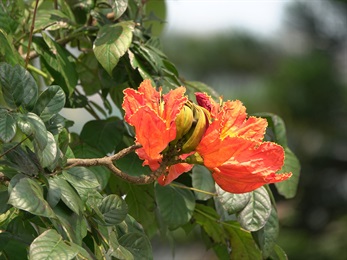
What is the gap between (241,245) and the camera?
78cm

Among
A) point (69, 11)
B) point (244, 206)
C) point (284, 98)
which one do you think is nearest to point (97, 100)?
point (69, 11)

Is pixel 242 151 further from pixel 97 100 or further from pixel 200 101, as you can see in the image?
pixel 97 100

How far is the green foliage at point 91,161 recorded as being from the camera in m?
0.52

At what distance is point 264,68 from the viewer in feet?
19.7

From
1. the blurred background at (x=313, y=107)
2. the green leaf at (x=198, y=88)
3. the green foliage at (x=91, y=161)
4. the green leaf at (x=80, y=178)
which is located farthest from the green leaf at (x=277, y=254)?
the blurred background at (x=313, y=107)

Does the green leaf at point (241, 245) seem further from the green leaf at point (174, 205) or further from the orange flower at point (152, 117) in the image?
the orange flower at point (152, 117)

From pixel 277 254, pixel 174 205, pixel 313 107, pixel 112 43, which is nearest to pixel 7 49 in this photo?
pixel 112 43

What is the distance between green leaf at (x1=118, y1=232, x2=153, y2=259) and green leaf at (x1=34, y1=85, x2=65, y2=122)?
→ 10 cm

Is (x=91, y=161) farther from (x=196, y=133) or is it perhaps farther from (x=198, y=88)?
(x=198, y=88)

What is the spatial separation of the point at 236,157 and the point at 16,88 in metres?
0.15

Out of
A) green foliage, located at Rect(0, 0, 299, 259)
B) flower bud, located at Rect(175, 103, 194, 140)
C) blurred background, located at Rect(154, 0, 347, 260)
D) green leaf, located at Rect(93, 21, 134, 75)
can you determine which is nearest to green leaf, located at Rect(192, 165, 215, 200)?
green foliage, located at Rect(0, 0, 299, 259)

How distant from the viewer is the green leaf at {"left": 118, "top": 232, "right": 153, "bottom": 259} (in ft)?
1.86

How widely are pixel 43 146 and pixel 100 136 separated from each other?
26cm

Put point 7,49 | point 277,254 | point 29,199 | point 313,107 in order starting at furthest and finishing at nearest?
1. point 313,107
2. point 277,254
3. point 7,49
4. point 29,199
